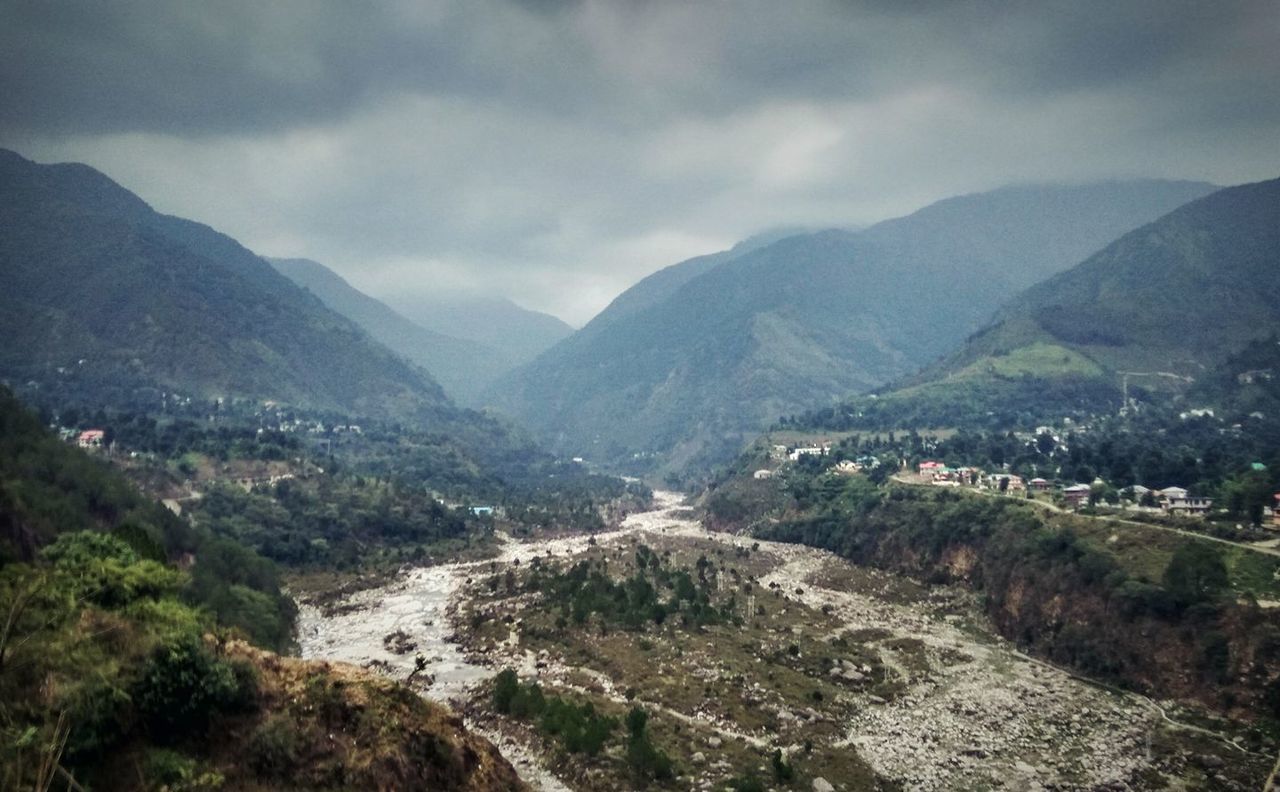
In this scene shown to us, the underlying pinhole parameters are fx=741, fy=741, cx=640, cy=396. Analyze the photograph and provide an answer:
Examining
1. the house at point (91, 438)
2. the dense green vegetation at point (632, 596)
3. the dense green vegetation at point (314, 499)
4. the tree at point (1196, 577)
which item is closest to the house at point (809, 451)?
the dense green vegetation at point (314, 499)

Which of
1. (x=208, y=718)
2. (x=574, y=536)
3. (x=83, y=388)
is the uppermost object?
(x=83, y=388)

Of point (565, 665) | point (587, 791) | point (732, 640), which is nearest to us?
point (587, 791)

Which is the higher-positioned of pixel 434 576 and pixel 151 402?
pixel 151 402

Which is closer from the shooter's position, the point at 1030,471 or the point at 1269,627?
the point at 1269,627

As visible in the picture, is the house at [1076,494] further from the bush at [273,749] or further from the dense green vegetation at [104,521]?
the bush at [273,749]

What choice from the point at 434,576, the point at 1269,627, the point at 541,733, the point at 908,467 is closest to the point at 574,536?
the point at 434,576

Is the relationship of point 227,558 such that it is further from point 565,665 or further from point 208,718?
point 208,718
